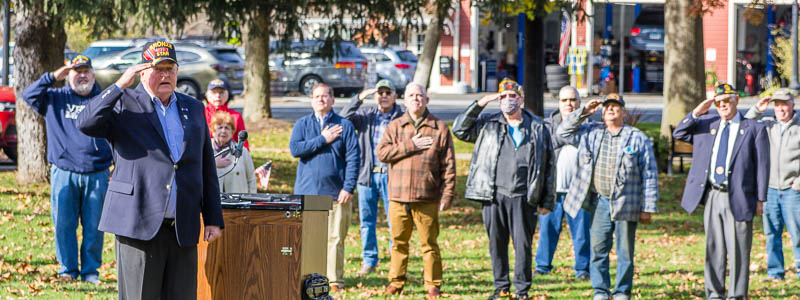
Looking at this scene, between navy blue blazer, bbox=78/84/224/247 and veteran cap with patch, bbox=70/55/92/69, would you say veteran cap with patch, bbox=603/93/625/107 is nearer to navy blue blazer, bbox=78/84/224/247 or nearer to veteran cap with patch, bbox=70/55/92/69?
veteran cap with patch, bbox=70/55/92/69

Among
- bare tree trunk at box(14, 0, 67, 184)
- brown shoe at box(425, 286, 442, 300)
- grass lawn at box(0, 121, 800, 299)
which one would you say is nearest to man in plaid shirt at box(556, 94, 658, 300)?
grass lawn at box(0, 121, 800, 299)

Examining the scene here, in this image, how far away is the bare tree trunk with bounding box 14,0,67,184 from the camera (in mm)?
14562

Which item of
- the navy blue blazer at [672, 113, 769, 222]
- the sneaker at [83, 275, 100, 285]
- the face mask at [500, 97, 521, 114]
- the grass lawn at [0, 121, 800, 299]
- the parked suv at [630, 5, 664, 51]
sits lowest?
the grass lawn at [0, 121, 800, 299]

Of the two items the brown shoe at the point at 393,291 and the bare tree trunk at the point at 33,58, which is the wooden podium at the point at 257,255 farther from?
the bare tree trunk at the point at 33,58

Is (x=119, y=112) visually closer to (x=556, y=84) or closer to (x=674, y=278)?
(x=674, y=278)

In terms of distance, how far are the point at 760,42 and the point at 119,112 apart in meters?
44.4

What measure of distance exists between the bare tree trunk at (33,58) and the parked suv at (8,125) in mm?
2772

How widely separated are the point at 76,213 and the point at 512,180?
361 centimetres

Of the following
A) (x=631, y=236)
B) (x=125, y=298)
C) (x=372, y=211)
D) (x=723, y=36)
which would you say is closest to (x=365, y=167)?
(x=372, y=211)

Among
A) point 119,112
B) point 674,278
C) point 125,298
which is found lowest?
point 674,278

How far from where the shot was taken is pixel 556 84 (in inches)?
922

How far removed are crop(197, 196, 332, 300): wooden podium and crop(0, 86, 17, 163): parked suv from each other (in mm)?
12411

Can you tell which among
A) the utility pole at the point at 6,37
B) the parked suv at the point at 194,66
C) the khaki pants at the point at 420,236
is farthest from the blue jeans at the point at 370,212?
the parked suv at the point at 194,66

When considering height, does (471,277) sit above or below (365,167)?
below
